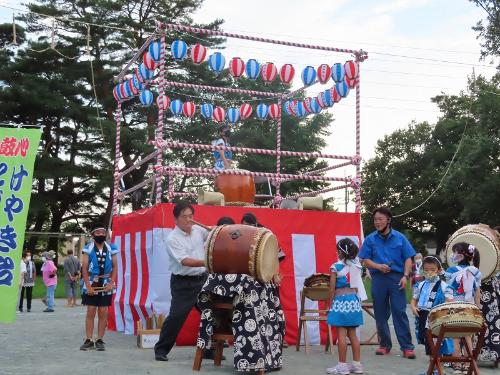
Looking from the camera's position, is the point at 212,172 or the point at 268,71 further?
the point at 268,71

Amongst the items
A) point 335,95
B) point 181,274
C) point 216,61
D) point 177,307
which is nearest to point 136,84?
point 216,61

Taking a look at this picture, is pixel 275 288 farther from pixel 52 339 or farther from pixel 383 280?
pixel 52 339

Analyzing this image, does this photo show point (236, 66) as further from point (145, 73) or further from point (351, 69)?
point (351, 69)

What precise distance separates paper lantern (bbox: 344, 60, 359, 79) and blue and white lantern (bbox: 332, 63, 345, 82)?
11 centimetres

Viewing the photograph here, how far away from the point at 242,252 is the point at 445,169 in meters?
38.9

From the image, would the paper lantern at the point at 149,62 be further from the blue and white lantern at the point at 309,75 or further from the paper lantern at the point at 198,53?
the blue and white lantern at the point at 309,75

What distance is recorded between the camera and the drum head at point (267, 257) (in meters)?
6.91

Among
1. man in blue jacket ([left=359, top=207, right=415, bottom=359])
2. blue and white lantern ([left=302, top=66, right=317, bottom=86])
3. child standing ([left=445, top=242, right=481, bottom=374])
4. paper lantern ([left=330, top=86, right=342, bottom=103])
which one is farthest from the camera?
paper lantern ([left=330, top=86, right=342, bottom=103])

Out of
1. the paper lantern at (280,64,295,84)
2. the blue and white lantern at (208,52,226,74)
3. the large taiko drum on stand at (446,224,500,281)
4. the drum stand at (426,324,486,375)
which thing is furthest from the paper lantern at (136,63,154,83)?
the drum stand at (426,324,486,375)

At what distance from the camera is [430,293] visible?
295 inches

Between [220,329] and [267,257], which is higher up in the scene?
[267,257]

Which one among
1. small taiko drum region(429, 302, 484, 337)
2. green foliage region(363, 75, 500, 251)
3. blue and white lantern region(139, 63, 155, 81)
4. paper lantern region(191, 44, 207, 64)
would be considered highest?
green foliage region(363, 75, 500, 251)

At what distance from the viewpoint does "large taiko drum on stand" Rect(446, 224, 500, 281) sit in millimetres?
7969

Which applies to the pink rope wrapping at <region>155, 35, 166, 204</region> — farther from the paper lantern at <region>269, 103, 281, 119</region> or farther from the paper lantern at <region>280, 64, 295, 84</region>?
the paper lantern at <region>269, 103, 281, 119</region>
